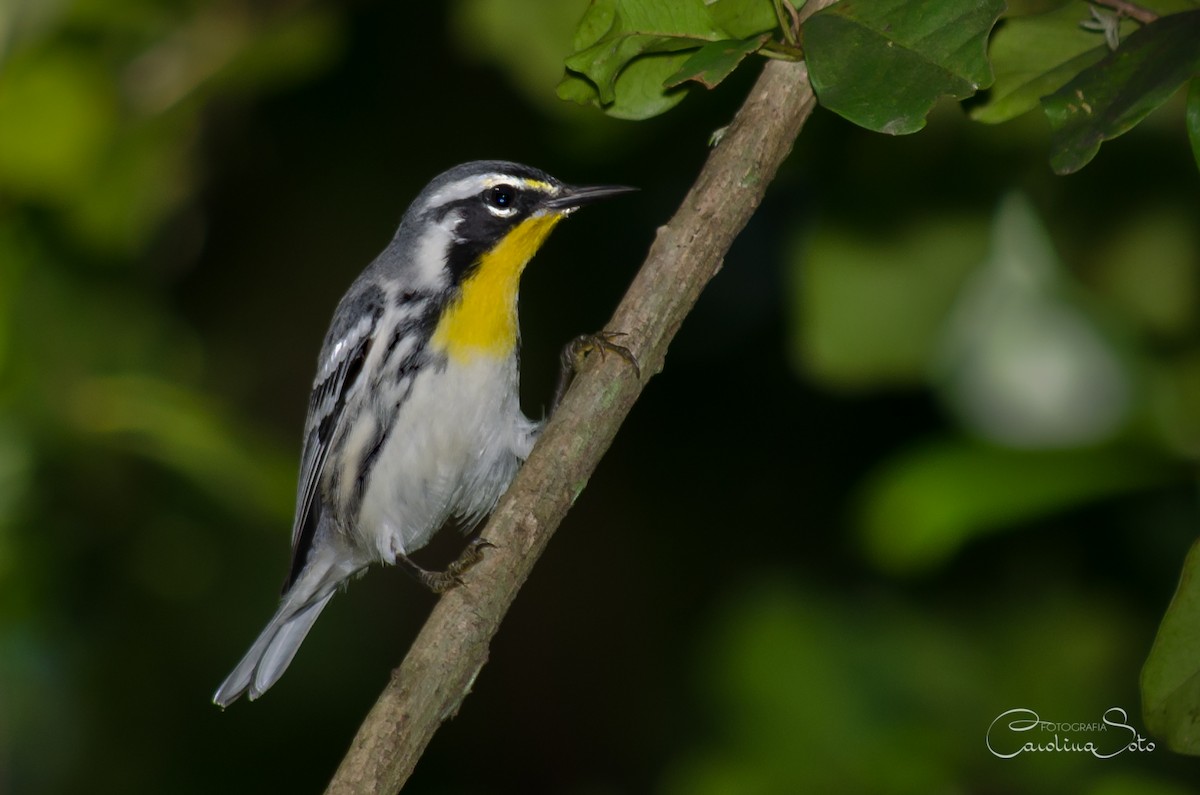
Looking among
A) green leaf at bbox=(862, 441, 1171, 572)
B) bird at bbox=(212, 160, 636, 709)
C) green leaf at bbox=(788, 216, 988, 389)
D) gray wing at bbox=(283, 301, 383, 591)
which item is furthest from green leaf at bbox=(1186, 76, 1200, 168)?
gray wing at bbox=(283, 301, 383, 591)

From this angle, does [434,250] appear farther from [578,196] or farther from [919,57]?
[919,57]

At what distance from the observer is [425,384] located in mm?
3555

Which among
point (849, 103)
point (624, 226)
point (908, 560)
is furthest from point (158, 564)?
point (849, 103)

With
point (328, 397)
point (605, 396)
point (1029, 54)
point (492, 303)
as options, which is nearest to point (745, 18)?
point (1029, 54)

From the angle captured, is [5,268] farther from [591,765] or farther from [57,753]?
[591,765]

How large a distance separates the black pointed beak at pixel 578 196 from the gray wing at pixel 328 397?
58cm

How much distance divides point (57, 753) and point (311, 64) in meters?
2.75

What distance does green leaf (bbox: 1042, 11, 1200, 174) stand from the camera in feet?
5.42

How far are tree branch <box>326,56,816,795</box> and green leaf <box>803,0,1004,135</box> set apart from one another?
0.33 meters

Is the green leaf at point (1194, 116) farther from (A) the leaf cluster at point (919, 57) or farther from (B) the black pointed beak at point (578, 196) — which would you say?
(B) the black pointed beak at point (578, 196)

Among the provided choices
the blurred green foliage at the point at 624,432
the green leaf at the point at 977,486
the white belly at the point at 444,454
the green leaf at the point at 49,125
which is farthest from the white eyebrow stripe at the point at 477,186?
the green leaf at the point at 977,486

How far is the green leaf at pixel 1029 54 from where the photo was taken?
2080mm

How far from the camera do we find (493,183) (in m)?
3.69

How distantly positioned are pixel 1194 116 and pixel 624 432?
14.0ft
